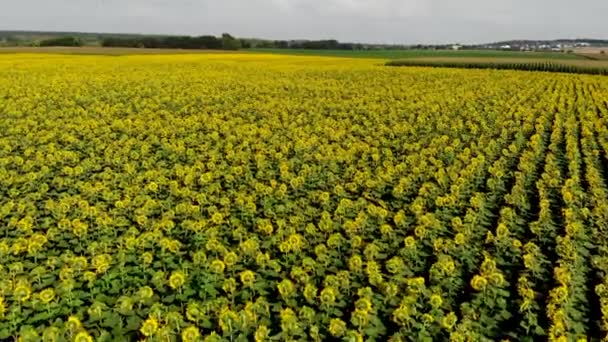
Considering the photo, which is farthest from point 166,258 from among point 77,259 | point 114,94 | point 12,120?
point 114,94

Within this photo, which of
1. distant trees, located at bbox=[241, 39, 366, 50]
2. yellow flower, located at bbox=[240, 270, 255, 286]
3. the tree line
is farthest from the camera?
distant trees, located at bbox=[241, 39, 366, 50]

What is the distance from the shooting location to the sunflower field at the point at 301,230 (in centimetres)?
513

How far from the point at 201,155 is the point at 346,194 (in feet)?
12.9

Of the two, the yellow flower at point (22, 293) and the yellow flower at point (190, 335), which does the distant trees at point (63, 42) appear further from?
the yellow flower at point (190, 335)

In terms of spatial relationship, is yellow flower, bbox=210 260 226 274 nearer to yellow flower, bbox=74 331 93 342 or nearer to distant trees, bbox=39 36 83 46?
yellow flower, bbox=74 331 93 342

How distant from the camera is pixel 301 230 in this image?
738 centimetres

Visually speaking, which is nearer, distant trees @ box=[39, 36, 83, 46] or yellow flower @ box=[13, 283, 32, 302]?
yellow flower @ box=[13, 283, 32, 302]

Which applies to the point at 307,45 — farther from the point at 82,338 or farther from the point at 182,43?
the point at 82,338

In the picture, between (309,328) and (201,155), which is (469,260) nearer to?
(309,328)

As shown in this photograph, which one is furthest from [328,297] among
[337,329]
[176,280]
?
[176,280]

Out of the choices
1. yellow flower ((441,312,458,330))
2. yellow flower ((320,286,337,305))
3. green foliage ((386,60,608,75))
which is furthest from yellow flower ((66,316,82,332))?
green foliage ((386,60,608,75))

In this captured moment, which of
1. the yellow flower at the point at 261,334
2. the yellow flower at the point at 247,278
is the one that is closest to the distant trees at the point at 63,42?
the yellow flower at the point at 247,278

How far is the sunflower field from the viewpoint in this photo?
5133mm

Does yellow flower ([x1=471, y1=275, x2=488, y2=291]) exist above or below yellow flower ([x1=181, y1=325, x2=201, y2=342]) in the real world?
below
